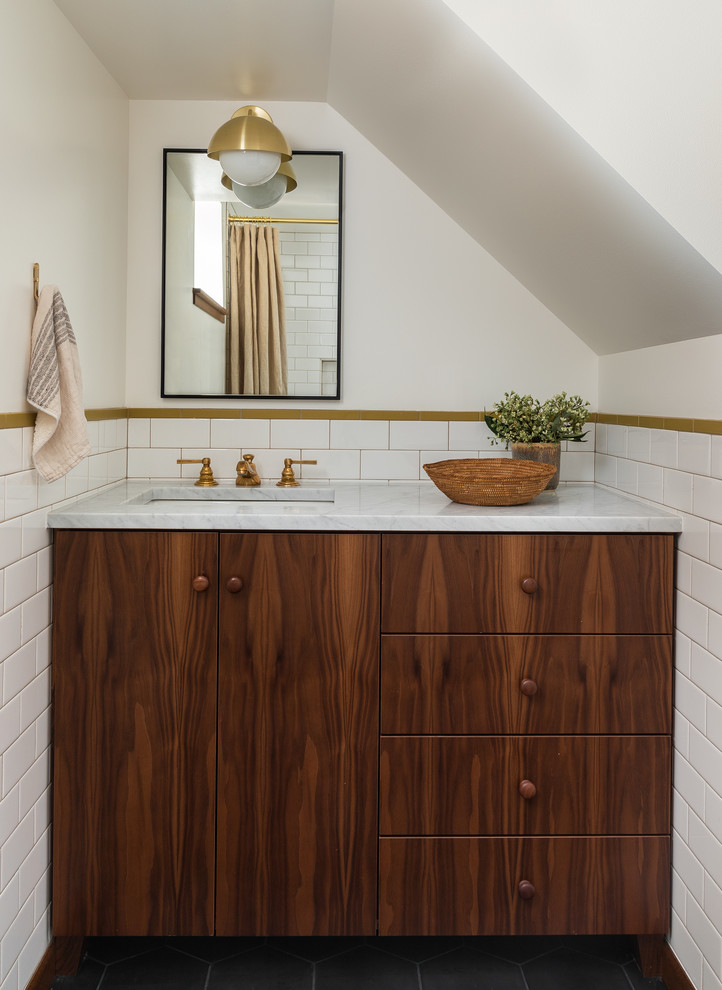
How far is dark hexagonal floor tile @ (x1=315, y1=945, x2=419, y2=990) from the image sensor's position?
1.99 metres

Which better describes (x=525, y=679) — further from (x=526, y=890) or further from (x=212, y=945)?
(x=212, y=945)

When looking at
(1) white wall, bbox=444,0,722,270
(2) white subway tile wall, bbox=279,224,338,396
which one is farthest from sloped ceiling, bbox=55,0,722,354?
(2) white subway tile wall, bbox=279,224,338,396

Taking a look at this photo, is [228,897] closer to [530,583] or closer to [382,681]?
[382,681]

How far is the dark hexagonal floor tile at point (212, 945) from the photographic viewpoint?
2102mm

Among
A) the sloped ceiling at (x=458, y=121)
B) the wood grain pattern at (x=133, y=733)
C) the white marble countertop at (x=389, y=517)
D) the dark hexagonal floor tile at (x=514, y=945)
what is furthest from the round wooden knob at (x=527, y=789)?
the sloped ceiling at (x=458, y=121)

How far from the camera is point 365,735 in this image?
2.02 m

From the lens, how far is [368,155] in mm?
2719

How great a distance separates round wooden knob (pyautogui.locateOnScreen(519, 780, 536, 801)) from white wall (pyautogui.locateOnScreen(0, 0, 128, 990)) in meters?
1.12

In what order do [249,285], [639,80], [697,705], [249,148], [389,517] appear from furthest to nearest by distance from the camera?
[249,285] → [249,148] → [389,517] → [697,705] → [639,80]

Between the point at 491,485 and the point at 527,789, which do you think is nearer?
the point at 527,789

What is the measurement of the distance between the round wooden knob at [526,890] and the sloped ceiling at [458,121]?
4.42ft

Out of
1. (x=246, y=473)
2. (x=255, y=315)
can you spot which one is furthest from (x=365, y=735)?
(x=255, y=315)

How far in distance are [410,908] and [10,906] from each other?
0.90 m

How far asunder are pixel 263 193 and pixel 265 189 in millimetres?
13
